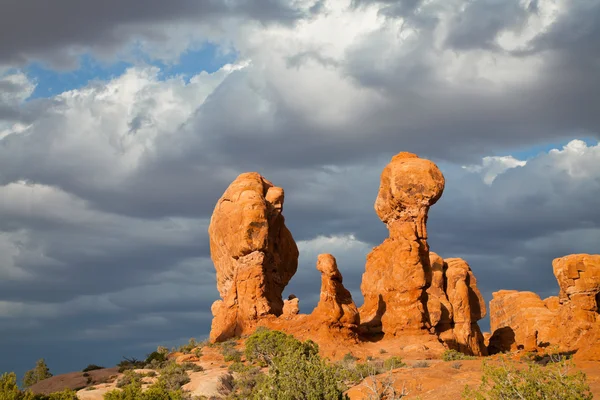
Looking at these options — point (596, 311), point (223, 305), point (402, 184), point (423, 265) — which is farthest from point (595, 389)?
point (223, 305)

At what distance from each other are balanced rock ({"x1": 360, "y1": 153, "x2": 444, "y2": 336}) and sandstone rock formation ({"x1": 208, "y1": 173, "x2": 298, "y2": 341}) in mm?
8140

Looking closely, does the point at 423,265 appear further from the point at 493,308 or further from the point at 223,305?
the point at 493,308

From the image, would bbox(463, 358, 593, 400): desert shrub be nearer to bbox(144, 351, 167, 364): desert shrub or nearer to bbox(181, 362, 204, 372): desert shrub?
bbox(181, 362, 204, 372): desert shrub

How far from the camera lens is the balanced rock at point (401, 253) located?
188 ft

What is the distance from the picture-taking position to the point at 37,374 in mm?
65438

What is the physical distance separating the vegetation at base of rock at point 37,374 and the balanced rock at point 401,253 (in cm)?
2842

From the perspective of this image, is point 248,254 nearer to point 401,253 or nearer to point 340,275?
point 340,275

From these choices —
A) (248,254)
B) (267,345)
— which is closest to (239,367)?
(267,345)

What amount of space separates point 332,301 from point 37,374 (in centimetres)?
2885

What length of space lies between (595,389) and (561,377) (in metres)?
9.83

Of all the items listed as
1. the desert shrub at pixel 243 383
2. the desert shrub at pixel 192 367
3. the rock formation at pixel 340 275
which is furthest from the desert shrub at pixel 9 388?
the rock formation at pixel 340 275

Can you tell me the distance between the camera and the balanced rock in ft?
188

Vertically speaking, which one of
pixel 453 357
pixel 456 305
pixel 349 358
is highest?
pixel 456 305

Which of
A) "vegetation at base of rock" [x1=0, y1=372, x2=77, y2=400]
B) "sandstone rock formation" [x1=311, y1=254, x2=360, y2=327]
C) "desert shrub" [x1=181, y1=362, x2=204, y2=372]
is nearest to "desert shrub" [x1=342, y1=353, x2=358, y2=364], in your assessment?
"sandstone rock formation" [x1=311, y1=254, x2=360, y2=327]
